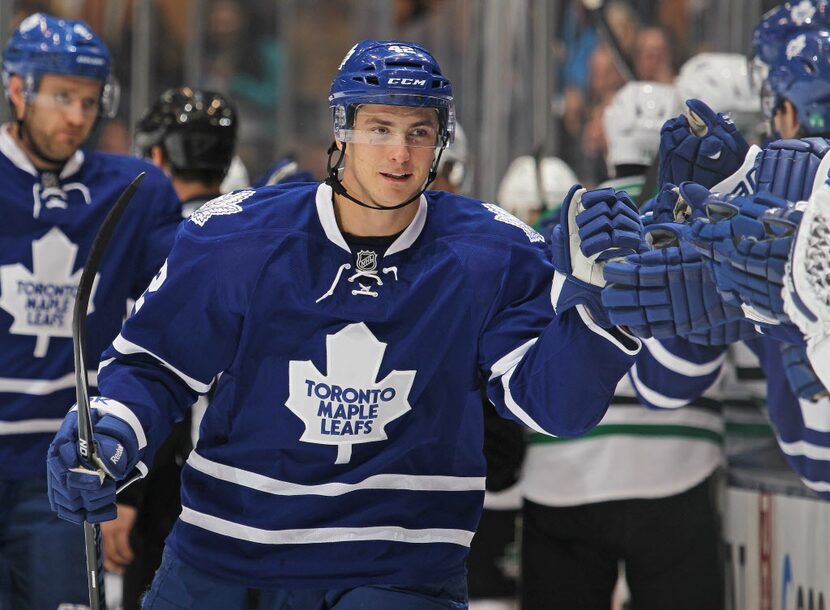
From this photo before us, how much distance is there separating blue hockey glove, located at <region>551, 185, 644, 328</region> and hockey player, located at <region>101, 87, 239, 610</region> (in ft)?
5.40

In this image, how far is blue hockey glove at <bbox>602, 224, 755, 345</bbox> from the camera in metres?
1.87

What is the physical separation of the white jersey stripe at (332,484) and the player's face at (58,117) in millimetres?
1090

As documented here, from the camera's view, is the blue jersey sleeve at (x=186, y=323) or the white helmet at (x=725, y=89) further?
the white helmet at (x=725, y=89)

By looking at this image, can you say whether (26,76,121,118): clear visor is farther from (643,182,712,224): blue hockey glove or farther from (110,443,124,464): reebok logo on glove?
(643,182,712,224): blue hockey glove

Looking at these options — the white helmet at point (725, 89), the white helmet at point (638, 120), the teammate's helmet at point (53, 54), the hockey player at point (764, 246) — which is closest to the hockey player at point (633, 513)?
the hockey player at point (764, 246)

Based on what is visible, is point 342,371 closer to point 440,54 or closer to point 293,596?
point 293,596

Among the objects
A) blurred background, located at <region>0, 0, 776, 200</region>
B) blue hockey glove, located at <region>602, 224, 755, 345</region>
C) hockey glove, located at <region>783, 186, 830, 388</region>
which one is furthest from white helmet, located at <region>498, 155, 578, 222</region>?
hockey glove, located at <region>783, 186, 830, 388</region>

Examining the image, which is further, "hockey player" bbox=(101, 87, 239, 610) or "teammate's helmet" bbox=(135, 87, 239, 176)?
"teammate's helmet" bbox=(135, 87, 239, 176)

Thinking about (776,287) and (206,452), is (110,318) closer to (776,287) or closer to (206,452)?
(206,452)

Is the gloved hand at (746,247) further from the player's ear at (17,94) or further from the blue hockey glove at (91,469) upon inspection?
the player's ear at (17,94)

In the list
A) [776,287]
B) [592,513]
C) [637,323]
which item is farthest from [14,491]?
[776,287]

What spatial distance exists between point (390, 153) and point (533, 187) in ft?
9.28

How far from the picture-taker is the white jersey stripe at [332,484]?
7.66ft

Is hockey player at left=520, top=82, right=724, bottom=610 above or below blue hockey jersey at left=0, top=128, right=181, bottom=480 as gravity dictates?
below
